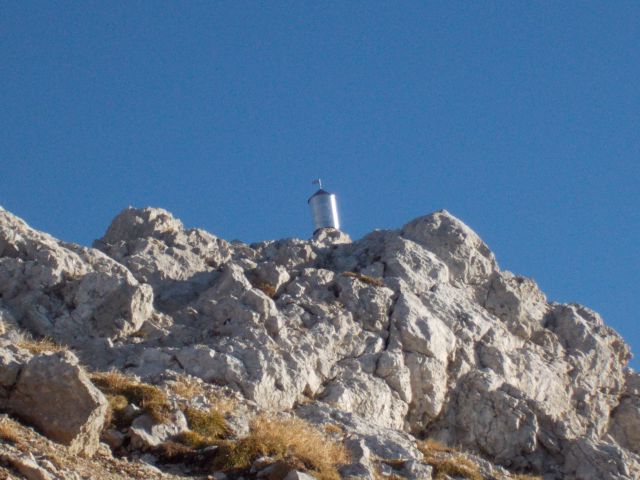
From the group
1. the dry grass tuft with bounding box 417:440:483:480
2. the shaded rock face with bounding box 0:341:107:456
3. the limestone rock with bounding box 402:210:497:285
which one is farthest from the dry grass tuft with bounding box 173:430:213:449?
the limestone rock with bounding box 402:210:497:285

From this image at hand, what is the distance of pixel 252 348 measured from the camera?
31.7m

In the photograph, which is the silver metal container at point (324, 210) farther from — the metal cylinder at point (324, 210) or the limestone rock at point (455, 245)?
the limestone rock at point (455, 245)

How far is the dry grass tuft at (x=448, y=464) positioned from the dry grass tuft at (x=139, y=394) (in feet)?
22.4

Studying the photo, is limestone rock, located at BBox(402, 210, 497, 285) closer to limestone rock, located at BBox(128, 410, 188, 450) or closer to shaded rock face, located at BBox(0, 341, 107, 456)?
limestone rock, located at BBox(128, 410, 188, 450)

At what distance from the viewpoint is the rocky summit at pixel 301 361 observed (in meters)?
22.0

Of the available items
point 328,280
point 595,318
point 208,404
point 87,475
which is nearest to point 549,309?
point 595,318

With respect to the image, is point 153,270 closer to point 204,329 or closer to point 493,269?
point 204,329

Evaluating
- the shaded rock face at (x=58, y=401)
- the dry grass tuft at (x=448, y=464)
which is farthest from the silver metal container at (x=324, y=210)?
the shaded rock face at (x=58, y=401)

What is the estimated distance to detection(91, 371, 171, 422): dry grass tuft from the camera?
78.3 feet

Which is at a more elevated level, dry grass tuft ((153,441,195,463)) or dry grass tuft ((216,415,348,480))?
dry grass tuft ((216,415,348,480))

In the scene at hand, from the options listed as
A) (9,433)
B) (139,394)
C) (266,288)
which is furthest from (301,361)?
(9,433)

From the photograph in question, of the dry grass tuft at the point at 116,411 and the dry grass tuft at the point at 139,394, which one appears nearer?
the dry grass tuft at the point at 116,411

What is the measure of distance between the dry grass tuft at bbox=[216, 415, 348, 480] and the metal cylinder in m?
26.5

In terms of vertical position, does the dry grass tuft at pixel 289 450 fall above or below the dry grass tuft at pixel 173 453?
above
